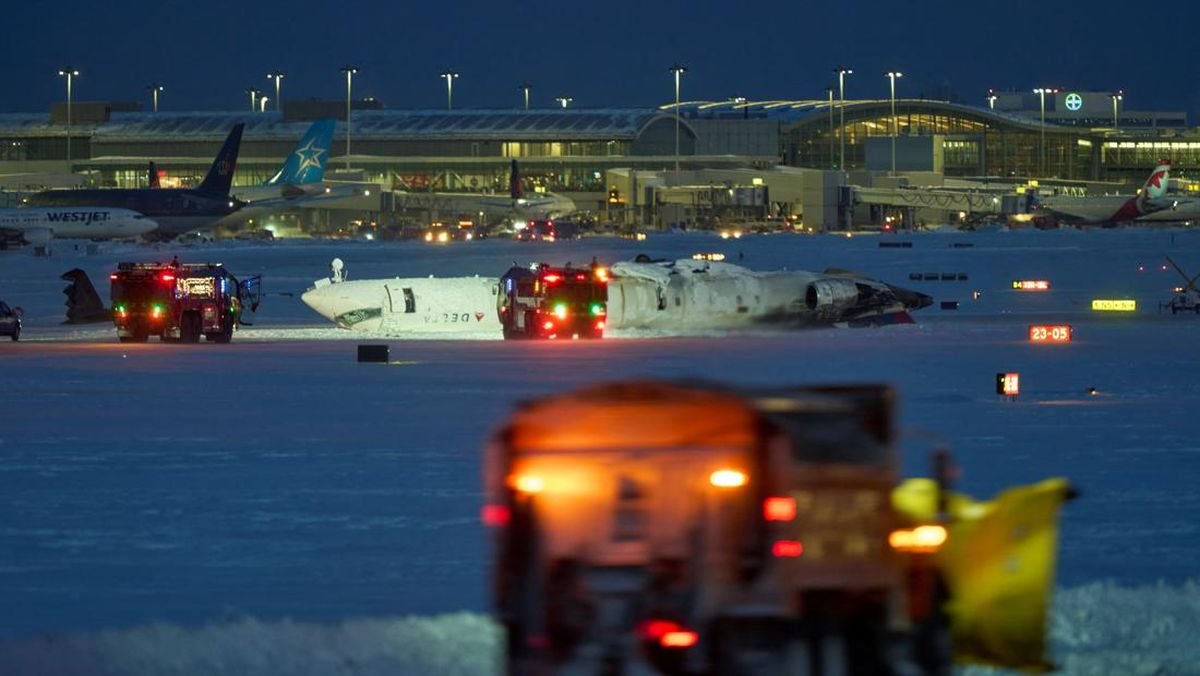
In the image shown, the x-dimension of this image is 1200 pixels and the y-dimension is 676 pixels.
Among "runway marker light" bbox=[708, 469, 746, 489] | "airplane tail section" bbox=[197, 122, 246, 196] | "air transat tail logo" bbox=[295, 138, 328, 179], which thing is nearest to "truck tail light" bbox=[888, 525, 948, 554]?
"runway marker light" bbox=[708, 469, 746, 489]

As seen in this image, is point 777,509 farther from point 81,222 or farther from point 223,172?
point 223,172

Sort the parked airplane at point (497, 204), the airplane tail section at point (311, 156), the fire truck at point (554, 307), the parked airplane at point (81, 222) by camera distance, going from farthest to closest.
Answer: the parked airplane at point (497, 204) < the airplane tail section at point (311, 156) < the parked airplane at point (81, 222) < the fire truck at point (554, 307)

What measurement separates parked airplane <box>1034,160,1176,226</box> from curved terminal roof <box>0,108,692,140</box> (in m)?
39.7

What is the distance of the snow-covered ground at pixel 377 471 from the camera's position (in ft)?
40.7

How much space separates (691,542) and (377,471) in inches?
491

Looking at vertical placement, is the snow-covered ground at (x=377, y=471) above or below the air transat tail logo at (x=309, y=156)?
below

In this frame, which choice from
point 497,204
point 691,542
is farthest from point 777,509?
point 497,204

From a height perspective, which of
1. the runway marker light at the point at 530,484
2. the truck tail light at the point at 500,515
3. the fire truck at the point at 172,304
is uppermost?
the fire truck at the point at 172,304

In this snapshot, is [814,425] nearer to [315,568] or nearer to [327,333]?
[315,568]

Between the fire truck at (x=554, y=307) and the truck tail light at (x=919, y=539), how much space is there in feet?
125

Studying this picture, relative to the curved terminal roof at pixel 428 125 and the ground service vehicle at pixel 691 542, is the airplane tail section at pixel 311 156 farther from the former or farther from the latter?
the ground service vehicle at pixel 691 542

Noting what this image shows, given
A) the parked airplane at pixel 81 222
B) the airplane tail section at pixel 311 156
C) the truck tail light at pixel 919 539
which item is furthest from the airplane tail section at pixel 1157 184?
the truck tail light at pixel 919 539

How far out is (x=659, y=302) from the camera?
164ft

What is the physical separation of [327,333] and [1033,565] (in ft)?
133
